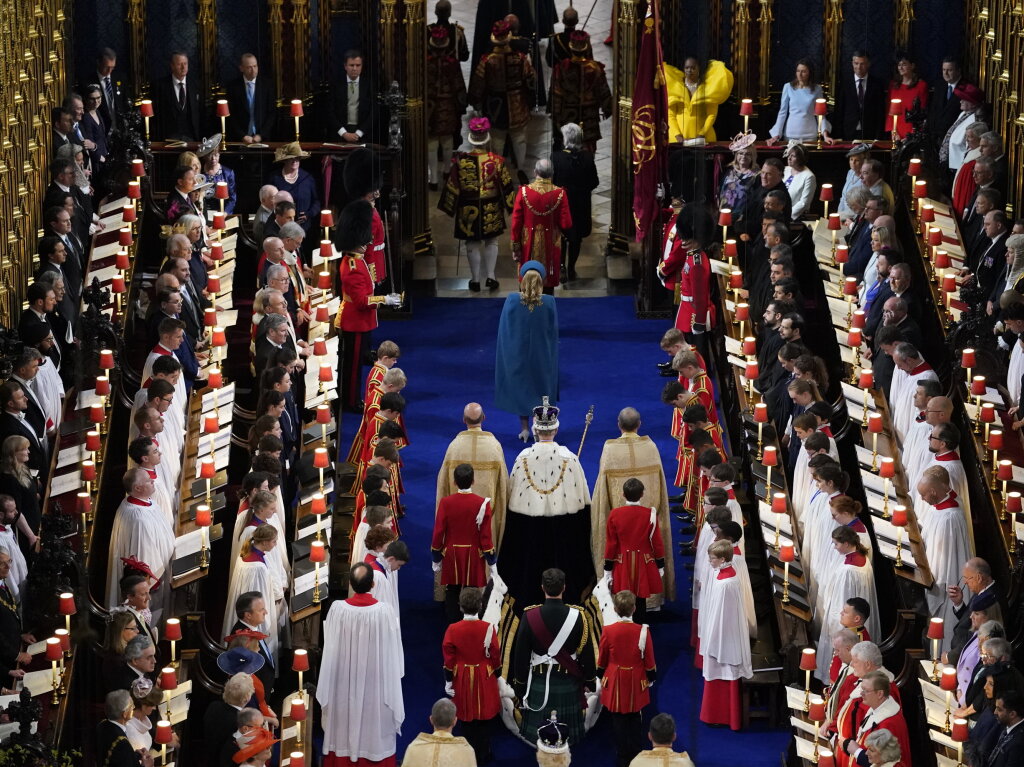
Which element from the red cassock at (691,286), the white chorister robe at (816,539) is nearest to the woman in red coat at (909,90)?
the red cassock at (691,286)

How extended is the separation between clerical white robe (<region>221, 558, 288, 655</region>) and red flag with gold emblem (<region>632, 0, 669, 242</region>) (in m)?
7.26

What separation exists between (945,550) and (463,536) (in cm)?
354

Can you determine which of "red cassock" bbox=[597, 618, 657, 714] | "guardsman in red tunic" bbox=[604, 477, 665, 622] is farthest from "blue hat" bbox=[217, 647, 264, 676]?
"guardsman in red tunic" bbox=[604, 477, 665, 622]

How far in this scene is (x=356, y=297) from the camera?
21.4 meters

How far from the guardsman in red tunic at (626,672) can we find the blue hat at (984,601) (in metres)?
2.19

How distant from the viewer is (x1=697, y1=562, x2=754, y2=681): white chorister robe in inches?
682

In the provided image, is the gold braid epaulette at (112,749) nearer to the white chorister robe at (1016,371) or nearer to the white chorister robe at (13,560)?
the white chorister robe at (13,560)

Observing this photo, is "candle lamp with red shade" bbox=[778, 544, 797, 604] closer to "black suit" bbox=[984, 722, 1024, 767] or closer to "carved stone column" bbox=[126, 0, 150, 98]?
"black suit" bbox=[984, 722, 1024, 767]

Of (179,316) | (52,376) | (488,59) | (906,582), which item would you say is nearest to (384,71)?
(488,59)

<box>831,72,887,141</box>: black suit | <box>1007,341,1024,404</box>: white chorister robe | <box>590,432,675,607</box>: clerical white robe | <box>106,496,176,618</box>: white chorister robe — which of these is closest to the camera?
<box>106,496,176,618</box>: white chorister robe

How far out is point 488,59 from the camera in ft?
Result: 86.3

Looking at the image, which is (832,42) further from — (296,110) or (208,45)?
(208,45)

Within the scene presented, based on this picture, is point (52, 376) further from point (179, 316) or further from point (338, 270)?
point (338, 270)

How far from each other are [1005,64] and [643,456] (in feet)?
21.5
